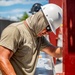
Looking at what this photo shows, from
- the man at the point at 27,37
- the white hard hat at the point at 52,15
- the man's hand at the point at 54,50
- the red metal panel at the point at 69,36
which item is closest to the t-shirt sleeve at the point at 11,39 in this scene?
the man at the point at 27,37

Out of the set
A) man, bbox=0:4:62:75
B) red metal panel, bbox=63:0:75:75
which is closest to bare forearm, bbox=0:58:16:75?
man, bbox=0:4:62:75

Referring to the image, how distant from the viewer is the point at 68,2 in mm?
973

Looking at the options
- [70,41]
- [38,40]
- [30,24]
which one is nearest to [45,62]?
[38,40]

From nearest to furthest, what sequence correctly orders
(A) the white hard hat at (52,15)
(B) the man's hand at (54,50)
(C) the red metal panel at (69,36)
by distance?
(C) the red metal panel at (69,36) < (A) the white hard hat at (52,15) < (B) the man's hand at (54,50)

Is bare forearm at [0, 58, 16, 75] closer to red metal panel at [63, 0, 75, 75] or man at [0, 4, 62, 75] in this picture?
man at [0, 4, 62, 75]

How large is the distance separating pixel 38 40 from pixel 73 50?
1220 millimetres

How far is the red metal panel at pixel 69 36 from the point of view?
3.22ft

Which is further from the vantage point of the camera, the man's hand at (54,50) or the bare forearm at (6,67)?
the man's hand at (54,50)

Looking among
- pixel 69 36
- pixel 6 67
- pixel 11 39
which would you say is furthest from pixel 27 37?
pixel 69 36

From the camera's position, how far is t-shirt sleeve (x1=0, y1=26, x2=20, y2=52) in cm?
180

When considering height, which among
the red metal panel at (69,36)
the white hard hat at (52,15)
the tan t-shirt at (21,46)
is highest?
the red metal panel at (69,36)

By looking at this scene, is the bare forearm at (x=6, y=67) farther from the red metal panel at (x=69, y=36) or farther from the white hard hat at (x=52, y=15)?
the red metal panel at (x=69, y=36)

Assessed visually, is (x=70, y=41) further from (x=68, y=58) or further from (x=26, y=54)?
(x=26, y=54)

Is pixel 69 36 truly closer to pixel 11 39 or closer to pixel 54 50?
pixel 11 39
